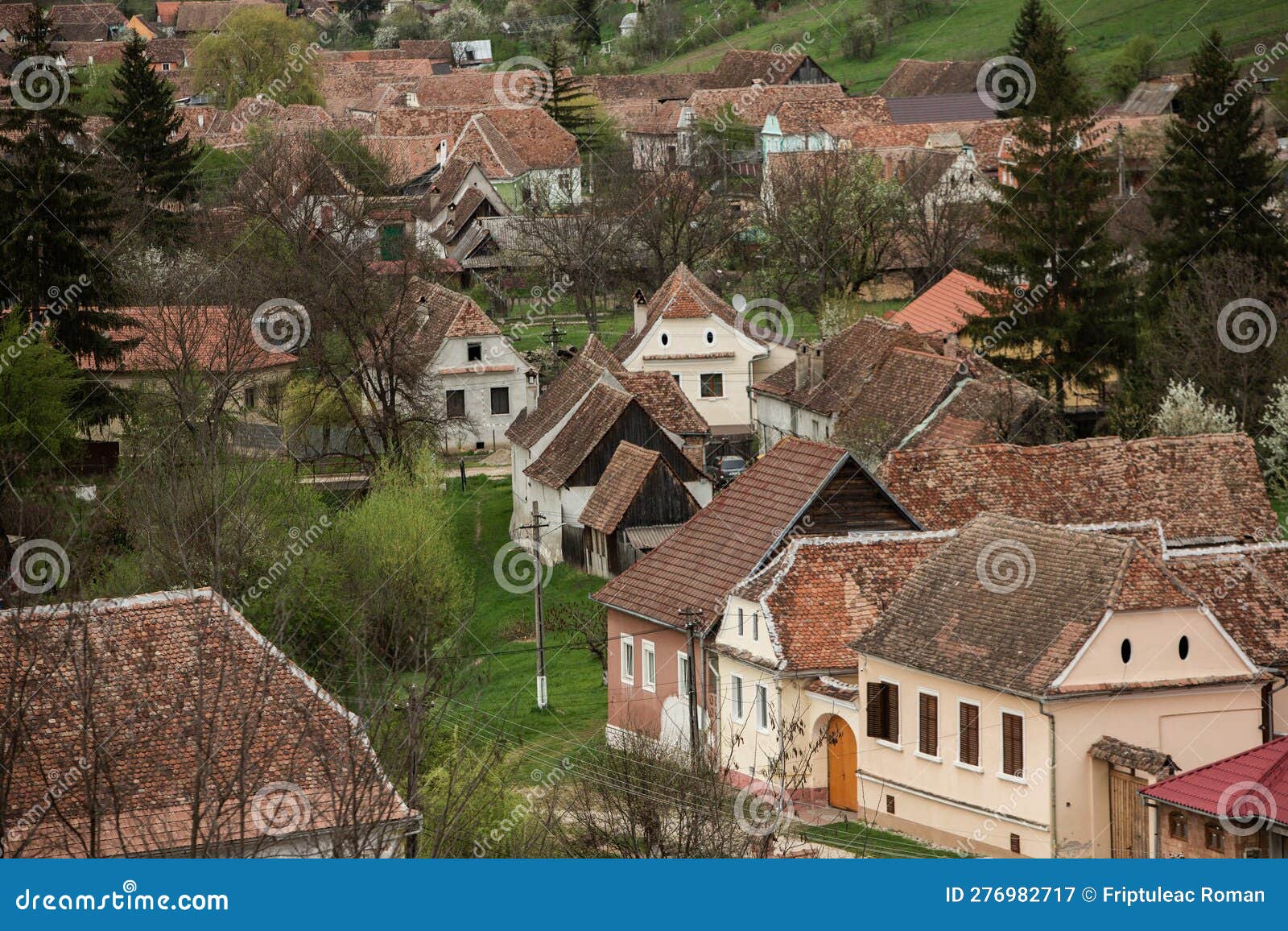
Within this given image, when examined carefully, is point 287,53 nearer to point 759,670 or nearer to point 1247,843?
point 759,670

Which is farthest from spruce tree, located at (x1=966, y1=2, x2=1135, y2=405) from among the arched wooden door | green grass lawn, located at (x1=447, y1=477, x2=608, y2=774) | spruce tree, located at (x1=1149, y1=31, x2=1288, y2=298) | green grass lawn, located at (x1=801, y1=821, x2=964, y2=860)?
green grass lawn, located at (x1=801, y1=821, x2=964, y2=860)

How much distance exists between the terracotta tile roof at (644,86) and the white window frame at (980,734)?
362ft

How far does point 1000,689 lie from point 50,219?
32286mm

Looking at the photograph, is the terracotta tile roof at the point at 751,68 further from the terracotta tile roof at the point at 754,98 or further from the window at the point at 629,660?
the window at the point at 629,660

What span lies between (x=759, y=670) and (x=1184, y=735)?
6.61 meters

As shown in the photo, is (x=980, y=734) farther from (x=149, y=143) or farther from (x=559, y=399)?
(x=149, y=143)

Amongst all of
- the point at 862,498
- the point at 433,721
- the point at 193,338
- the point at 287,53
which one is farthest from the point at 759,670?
the point at 287,53

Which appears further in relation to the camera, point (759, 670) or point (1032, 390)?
point (1032, 390)

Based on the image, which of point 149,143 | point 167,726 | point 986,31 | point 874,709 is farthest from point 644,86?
point 167,726

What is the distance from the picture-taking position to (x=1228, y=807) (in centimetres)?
2459

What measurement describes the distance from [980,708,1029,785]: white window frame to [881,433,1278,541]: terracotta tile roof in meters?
9.66

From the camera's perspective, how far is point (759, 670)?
31.9 metres

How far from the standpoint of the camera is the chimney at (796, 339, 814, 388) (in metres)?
55.9

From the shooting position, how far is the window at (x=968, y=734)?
28828 mm
